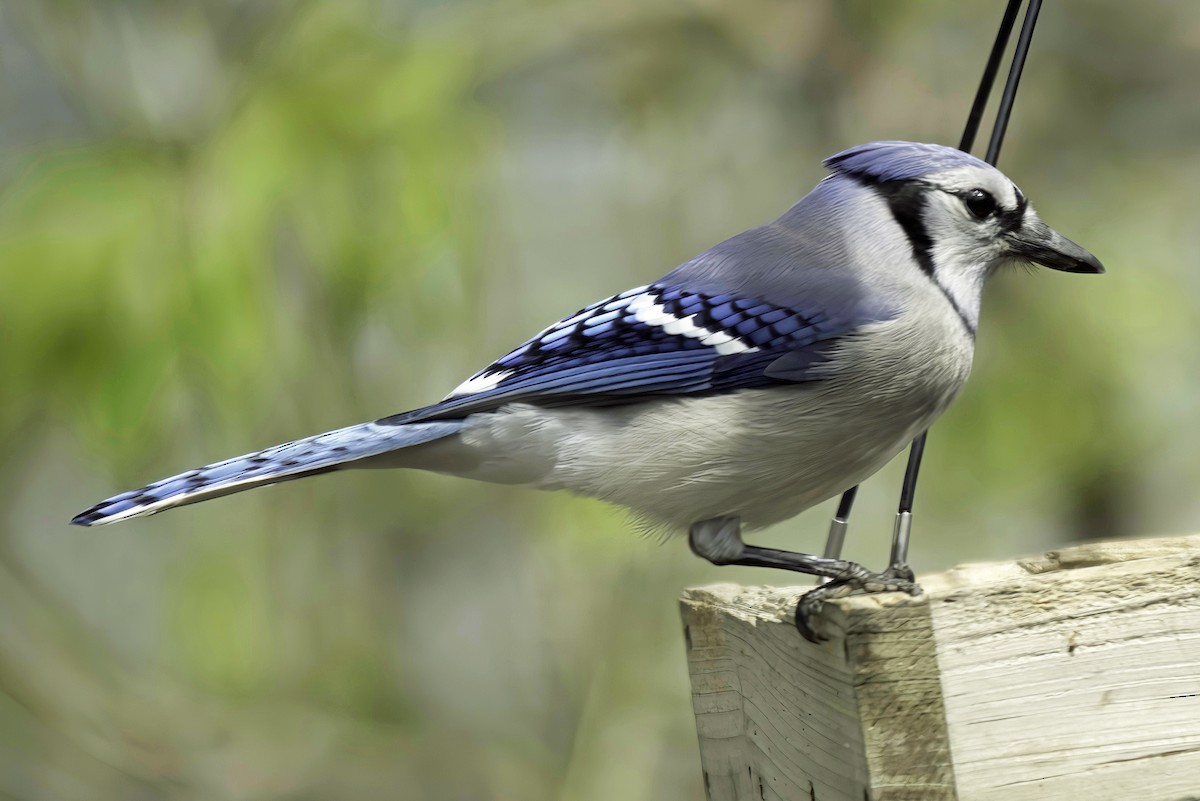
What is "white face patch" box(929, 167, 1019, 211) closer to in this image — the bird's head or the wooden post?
the bird's head

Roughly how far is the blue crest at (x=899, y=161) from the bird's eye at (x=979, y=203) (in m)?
0.04

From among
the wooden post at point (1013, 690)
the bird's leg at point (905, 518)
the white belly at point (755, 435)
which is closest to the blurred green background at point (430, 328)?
the white belly at point (755, 435)

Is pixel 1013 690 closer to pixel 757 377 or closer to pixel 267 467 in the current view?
pixel 757 377

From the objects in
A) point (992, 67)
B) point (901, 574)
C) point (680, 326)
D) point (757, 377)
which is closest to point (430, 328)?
point (680, 326)

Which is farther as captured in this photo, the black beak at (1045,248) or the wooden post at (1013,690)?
the black beak at (1045,248)

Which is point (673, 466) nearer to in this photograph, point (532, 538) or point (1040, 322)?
point (532, 538)

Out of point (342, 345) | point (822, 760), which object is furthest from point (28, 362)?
point (822, 760)

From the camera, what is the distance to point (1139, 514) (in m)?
3.14

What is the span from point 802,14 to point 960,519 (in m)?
1.36

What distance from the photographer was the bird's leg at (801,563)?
1.26 metres

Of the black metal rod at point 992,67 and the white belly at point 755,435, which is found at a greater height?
the black metal rod at point 992,67

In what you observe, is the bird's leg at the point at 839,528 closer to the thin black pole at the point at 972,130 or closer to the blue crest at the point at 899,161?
the thin black pole at the point at 972,130

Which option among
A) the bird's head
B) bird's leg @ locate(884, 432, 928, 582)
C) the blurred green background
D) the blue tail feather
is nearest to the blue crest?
the bird's head

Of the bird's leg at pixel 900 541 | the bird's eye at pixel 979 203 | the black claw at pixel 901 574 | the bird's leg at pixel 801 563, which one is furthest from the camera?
the bird's eye at pixel 979 203
